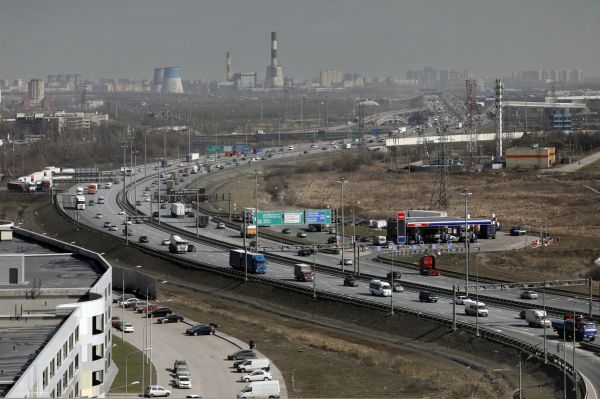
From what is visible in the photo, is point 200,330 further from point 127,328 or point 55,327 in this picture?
point 55,327

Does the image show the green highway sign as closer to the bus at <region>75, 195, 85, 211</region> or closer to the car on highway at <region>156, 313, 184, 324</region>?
the car on highway at <region>156, 313, 184, 324</region>

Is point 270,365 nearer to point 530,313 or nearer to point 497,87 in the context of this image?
point 530,313

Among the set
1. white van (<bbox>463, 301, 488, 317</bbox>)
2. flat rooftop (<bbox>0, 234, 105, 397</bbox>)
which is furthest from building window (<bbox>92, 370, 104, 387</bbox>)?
white van (<bbox>463, 301, 488, 317</bbox>)

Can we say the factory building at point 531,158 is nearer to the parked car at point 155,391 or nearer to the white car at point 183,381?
the white car at point 183,381

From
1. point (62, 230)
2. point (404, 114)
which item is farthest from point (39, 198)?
point (404, 114)

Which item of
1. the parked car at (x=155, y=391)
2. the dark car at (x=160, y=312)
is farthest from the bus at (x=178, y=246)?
the parked car at (x=155, y=391)

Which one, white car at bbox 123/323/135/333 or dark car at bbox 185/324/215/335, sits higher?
white car at bbox 123/323/135/333

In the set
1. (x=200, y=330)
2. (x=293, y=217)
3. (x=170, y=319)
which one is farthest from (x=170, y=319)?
(x=293, y=217)
